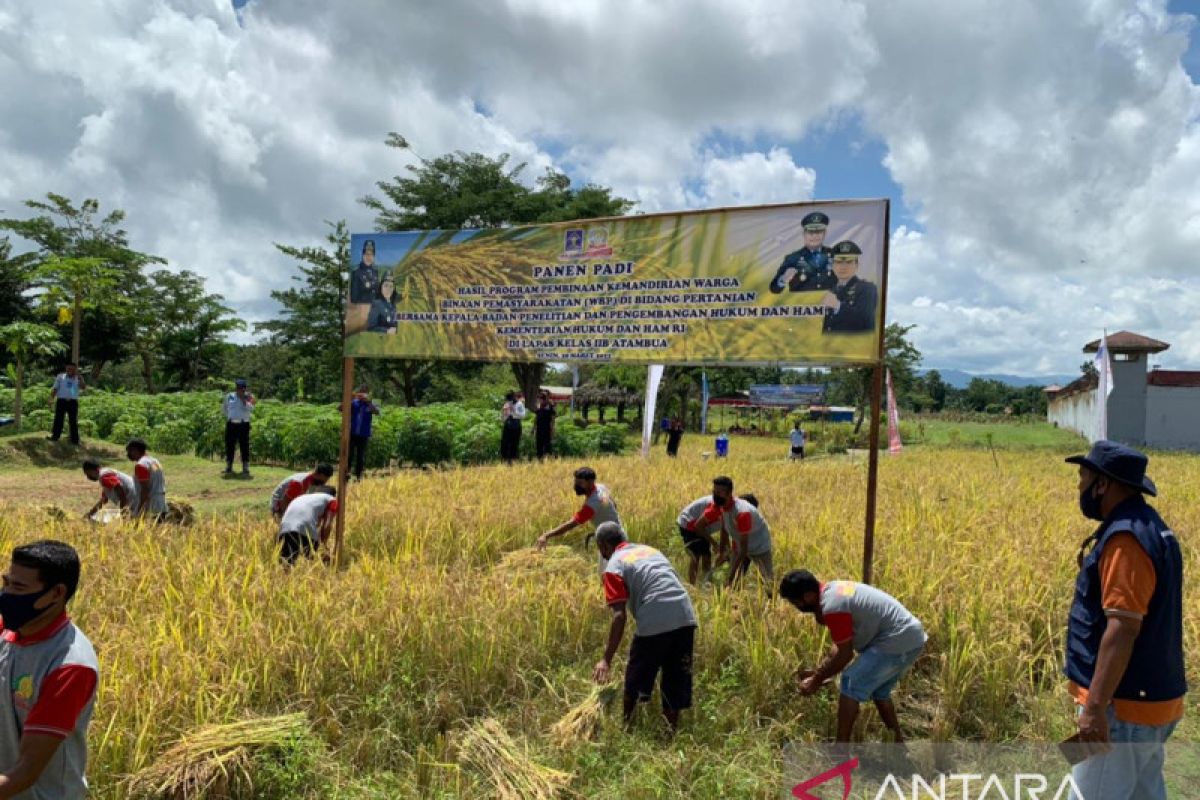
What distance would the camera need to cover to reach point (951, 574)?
5.14 meters

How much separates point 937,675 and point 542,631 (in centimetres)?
237

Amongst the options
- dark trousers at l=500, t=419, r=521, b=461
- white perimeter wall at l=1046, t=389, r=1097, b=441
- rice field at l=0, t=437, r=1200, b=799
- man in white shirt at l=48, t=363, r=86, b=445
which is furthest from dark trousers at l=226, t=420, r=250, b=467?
white perimeter wall at l=1046, t=389, r=1097, b=441

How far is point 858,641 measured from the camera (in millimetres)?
3645

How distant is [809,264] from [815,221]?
0.28 m

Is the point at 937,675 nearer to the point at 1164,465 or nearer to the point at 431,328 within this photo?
the point at 431,328

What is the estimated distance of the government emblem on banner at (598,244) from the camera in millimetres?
5422

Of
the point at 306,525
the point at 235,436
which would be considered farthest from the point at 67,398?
the point at 306,525

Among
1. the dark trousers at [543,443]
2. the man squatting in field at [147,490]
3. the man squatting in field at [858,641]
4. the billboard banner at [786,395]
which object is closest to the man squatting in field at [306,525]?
the man squatting in field at [147,490]

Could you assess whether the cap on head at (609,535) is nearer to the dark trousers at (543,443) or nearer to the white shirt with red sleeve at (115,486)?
the white shirt with red sleeve at (115,486)

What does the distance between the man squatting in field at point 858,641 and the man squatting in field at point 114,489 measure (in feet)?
20.9

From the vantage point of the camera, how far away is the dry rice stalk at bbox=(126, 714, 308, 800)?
2.86 metres

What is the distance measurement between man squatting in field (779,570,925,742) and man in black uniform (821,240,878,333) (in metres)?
1.73

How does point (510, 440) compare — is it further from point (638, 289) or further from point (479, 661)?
point (479, 661)

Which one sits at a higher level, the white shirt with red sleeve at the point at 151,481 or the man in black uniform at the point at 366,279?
the man in black uniform at the point at 366,279
